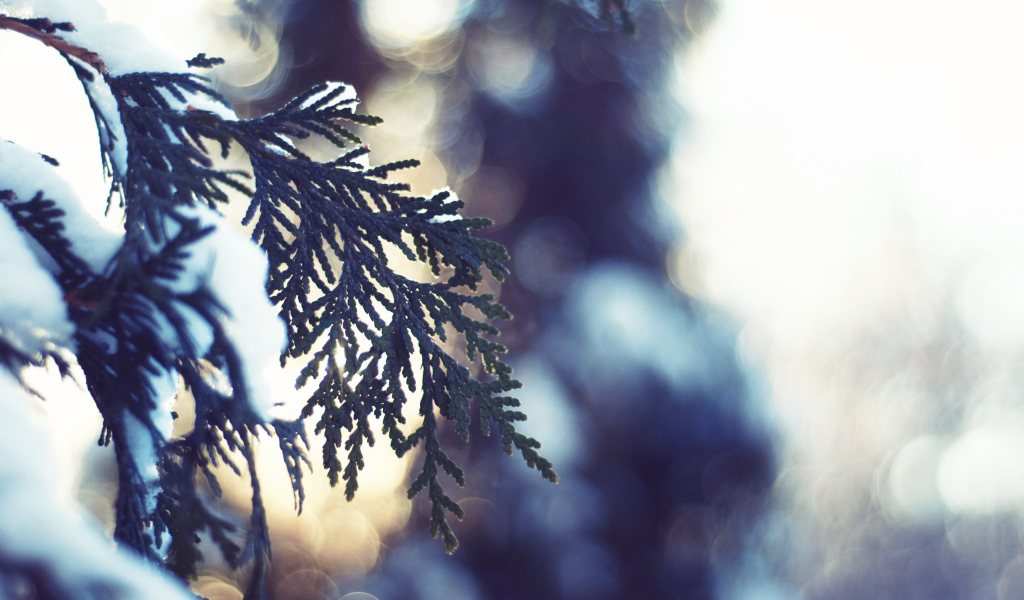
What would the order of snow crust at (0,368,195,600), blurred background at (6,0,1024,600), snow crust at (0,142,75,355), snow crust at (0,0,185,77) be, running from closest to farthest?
snow crust at (0,368,195,600), snow crust at (0,142,75,355), snow crust at (0,0,185,77), blurred background at (6,0,1024,600)

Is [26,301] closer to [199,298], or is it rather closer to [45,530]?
[199,298]

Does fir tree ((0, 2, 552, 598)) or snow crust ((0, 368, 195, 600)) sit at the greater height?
fir tree ((0, 2, 552, 598))

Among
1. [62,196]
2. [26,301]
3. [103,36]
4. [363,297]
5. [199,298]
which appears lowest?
[26,301]

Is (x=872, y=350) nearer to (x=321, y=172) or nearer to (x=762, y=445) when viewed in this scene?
(x=762, y=445)

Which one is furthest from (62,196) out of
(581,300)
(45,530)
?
(581,300)

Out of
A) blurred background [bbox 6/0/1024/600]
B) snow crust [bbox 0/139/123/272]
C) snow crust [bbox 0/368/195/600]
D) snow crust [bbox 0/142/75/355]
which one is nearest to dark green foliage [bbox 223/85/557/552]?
snow crust [bbox 0/139/123/272]

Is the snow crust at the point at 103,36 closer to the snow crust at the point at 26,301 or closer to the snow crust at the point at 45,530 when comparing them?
the snow crust at the point at 26,301

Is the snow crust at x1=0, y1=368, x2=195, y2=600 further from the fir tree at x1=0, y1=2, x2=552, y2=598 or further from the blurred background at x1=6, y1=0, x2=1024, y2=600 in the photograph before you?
the blurred background at x1=6, y1=0, x2=1024, y2=600

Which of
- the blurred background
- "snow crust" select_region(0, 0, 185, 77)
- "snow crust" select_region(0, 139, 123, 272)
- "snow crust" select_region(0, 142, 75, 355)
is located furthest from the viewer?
the blurred background
